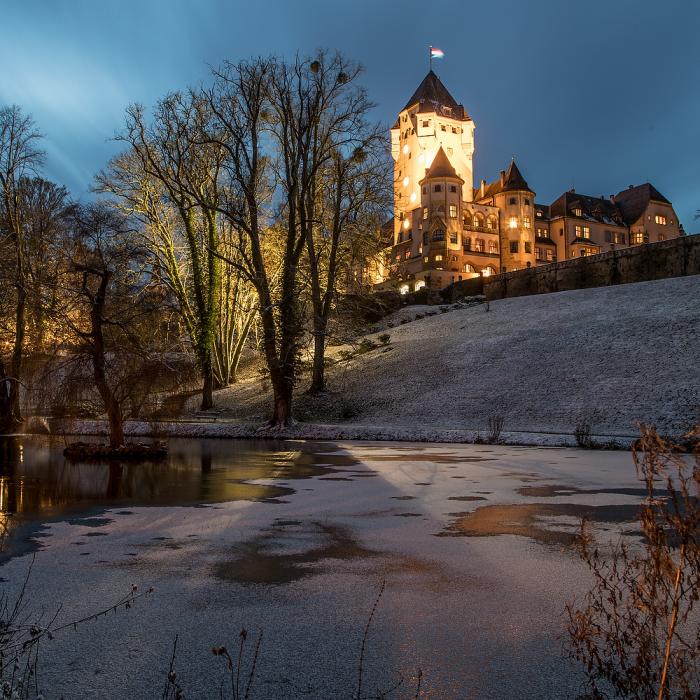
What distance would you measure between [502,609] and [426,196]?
Result: 8640 cm

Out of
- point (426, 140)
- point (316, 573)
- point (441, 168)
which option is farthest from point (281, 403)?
point (426, 140)

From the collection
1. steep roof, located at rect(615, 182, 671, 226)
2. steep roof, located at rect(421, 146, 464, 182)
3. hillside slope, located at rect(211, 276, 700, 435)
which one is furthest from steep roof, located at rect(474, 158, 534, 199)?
hillside slope, located at rect(211, 276, 700, 435)

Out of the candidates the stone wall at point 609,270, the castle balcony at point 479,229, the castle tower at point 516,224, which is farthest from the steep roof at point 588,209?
the stone wall at point 609,270

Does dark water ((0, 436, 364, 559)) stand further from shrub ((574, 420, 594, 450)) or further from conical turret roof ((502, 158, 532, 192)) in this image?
conical turret roof ((502, 158, 532, 192))

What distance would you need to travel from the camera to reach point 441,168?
87.8 meters

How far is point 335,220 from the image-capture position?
36031 mm

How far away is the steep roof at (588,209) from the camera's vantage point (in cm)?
9586

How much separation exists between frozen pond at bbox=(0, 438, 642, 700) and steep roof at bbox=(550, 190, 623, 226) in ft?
295

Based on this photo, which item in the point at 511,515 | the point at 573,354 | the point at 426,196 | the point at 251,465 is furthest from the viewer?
the point at 426,196

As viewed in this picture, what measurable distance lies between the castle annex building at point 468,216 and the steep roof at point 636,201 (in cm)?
18

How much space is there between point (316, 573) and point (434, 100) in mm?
97656

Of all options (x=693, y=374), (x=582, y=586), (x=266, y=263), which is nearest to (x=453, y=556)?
(x=582, y=586)

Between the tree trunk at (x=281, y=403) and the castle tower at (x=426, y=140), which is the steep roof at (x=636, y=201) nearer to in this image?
the castle tower at (x=426, y=140)

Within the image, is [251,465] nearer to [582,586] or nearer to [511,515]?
Result: [511,515]
